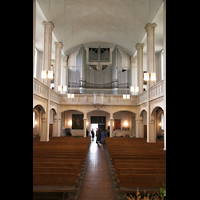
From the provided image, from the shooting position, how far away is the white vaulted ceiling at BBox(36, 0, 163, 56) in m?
15.6

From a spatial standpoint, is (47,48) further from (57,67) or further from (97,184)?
(97,184)

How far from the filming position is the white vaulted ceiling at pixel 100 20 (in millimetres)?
15617

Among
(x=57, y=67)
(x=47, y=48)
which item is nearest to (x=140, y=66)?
(x=57, y=67)

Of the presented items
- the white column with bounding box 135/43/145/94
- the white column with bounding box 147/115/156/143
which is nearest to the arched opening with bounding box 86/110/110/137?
the white column with bounding box 135/43/145/94

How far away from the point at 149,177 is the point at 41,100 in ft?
35.9

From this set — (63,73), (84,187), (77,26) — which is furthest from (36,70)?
(84,187)

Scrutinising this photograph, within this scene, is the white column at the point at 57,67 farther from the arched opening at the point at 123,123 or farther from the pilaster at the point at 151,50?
the pilaster at the point at 151,50

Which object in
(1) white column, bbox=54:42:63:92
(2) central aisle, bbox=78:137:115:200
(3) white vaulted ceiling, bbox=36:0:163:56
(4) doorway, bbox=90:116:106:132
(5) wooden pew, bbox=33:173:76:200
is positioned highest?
(3) white vaulted ceiling, bbox=36:0:163:56

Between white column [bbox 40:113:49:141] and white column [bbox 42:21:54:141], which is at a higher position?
white column [bbox 42:21:54:141]

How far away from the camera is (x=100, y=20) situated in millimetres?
19516

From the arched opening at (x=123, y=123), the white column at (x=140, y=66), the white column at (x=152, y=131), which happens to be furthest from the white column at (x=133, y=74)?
the white column at (x=152, y=131)

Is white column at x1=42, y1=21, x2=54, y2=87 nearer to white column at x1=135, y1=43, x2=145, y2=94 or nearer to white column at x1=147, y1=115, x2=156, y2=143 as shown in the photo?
white column at x1=147, y1=115, x2=156, y2=143
